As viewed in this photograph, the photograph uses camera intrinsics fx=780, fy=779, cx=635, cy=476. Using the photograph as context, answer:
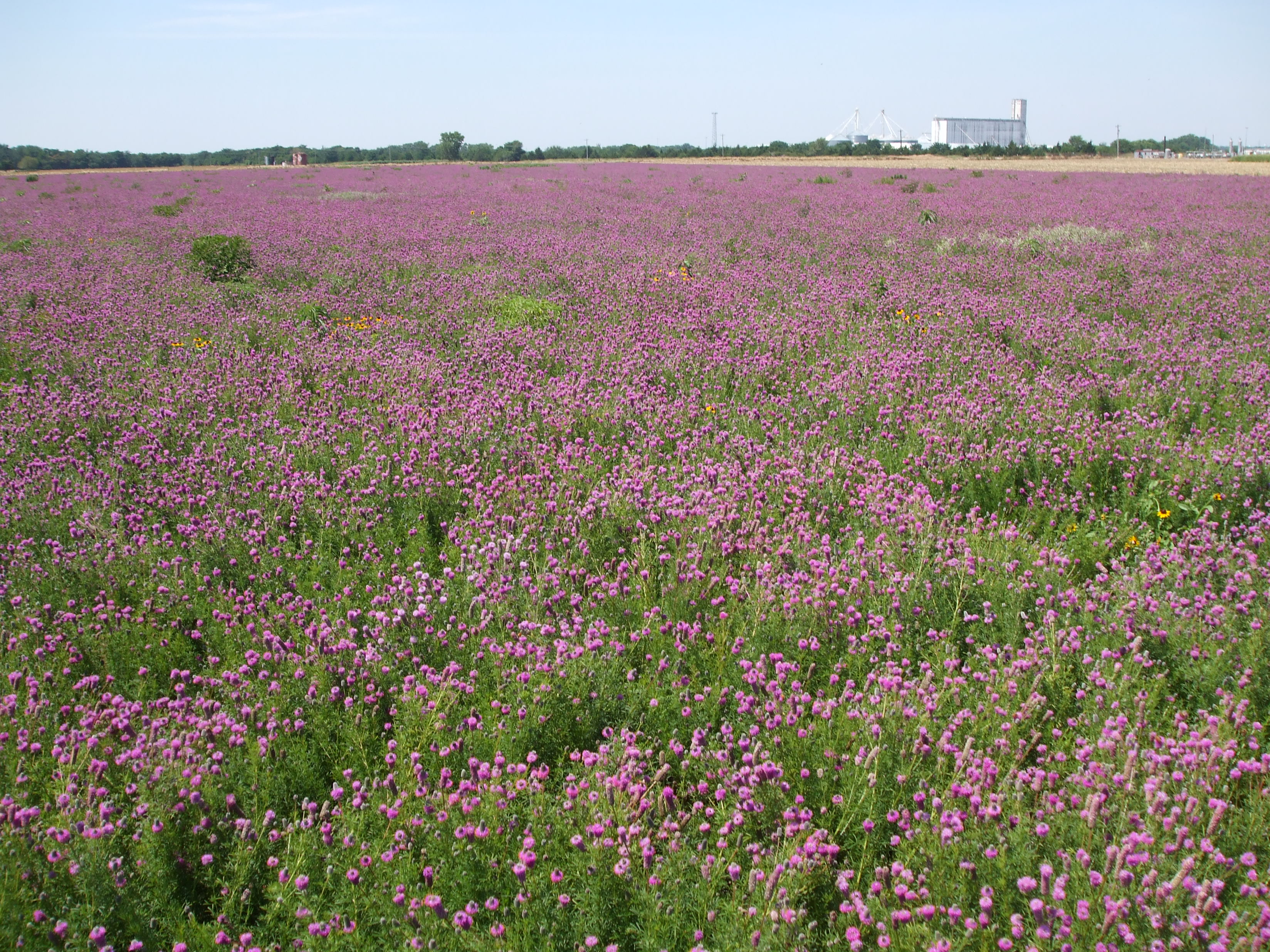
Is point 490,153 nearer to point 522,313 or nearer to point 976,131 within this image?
point 522,313

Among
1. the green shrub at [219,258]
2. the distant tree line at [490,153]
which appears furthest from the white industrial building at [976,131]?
the green shrub at [219,258]

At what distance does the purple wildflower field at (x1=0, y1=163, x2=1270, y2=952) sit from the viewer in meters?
2.08

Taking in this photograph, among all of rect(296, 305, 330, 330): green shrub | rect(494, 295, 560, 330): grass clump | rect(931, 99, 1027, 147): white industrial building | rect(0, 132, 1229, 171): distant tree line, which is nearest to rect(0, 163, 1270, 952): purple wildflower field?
rect(494, 295, 560, 330): grass clump

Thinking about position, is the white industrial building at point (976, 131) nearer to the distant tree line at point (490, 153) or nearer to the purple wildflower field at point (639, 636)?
the distant tree line at point (490, 153)

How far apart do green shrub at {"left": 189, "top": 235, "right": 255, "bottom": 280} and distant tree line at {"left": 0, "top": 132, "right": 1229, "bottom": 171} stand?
56213mm

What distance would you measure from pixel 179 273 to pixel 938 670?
11.0m

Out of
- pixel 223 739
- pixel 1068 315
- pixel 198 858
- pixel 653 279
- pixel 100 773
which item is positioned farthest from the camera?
pixel 653 279

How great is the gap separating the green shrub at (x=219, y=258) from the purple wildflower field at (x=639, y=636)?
3.37m

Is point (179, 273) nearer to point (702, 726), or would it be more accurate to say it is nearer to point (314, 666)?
point (314, 666)

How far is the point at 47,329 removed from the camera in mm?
7750

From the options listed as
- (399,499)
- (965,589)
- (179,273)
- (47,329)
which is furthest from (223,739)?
(179,273)

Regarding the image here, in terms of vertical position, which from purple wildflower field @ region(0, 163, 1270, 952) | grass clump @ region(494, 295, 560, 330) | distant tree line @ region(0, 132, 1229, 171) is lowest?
purple wildflower field @ region(0, 163, 1270, 952)

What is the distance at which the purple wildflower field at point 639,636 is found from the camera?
208 centimetres

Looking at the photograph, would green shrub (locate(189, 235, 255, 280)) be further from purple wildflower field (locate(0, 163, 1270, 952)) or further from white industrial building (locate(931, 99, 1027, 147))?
white industrial building (locate(931, 99, 1027, 147))
